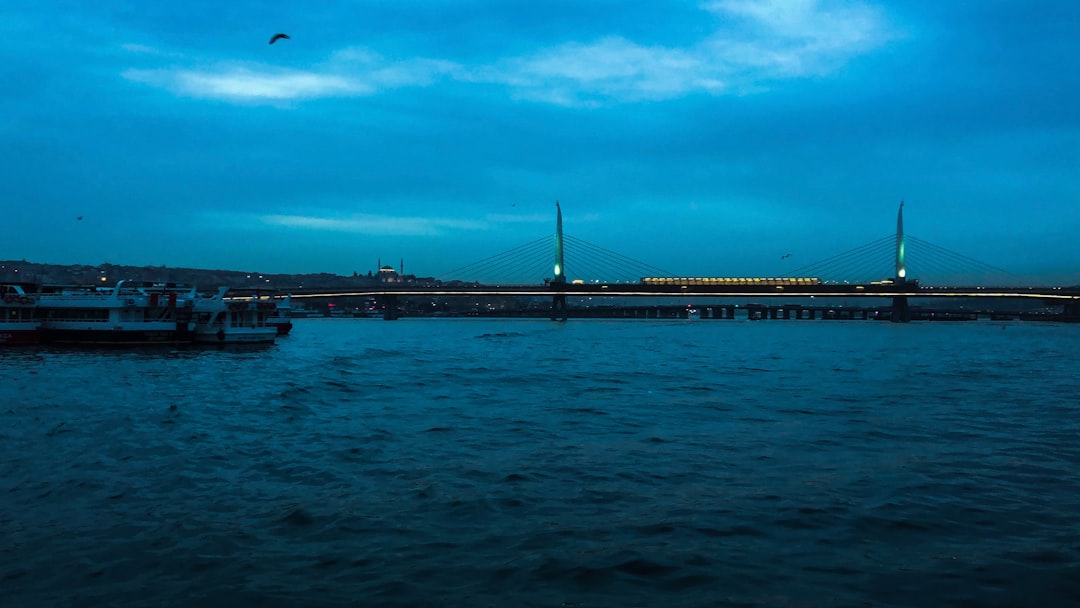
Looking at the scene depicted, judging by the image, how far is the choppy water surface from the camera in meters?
7.77

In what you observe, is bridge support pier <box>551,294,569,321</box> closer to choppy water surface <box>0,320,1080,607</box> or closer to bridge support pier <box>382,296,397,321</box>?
bridge support pier <box>382,296,397,321</box>

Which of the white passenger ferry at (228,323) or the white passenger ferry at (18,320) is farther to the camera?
the white passenger ferry at (228,323)

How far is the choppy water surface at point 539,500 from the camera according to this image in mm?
7773

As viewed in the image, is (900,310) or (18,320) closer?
(18,320)

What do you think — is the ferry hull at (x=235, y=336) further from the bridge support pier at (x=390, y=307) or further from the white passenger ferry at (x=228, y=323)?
the bridge support pier at (x=390, y=307)

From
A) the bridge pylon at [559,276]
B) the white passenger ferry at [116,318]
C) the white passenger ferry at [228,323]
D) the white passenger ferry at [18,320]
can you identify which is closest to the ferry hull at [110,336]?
the white passenger ferry at [116,318]

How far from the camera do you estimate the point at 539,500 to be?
36.4 feet

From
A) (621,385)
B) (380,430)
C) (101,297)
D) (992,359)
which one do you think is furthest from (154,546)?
(101,297)

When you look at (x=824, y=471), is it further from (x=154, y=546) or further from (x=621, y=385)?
(x=621, y=385)

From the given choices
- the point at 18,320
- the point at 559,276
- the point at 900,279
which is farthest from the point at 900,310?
the point at 18,320

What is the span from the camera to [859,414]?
20469mm

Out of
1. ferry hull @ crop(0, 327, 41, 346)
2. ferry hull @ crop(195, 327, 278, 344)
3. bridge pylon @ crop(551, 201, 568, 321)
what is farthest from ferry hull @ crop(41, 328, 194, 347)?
bridge pylon @ crop(551, 201, 568, 321)

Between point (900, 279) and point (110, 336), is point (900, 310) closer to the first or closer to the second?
point (900, 279)

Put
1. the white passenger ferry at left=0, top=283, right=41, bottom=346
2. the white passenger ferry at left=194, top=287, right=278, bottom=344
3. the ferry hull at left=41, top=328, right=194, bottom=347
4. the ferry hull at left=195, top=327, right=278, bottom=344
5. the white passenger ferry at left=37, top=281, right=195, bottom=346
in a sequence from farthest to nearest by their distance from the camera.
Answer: the white passenger ferry at left=194, top=287, right=278, bottom=344
the ferry hull at left=195, top=327, right=278, bottom=344
the white passenger ferry at left=37, top=281, right=195, bottom=346
the ferry hull at left=41, top=328, right=194, bottom=347
the white passenger ferry at left=0, top=283, right=41, bottom=346
